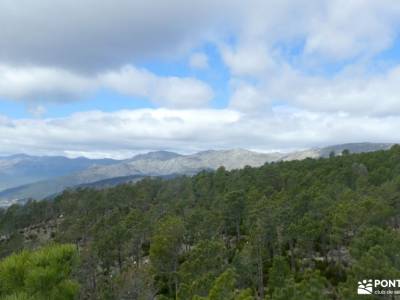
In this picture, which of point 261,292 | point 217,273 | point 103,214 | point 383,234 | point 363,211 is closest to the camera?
point 383,234

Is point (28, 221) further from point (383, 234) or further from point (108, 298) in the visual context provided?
point (383, 234)

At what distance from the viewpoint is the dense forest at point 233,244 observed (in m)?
30.7

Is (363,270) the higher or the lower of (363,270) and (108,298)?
the higher

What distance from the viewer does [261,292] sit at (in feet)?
173

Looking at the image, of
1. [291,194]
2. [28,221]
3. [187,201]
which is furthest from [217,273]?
[28,221]

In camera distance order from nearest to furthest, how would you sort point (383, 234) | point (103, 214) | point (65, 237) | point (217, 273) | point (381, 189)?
point (383, 234), point (217, 273), point (381, 189), point (65, 237), point (103, 214)

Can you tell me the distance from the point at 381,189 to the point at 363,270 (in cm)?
3954

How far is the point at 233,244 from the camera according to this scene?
78062 millimetres

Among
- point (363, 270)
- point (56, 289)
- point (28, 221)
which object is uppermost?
point (56, 289)

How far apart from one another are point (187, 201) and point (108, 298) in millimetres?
51827

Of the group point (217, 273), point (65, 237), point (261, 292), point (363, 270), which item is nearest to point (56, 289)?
point (363, 270)

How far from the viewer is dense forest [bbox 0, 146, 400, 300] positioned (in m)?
30.7

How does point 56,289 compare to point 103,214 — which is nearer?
point 56,289

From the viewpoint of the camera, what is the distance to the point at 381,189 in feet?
235
